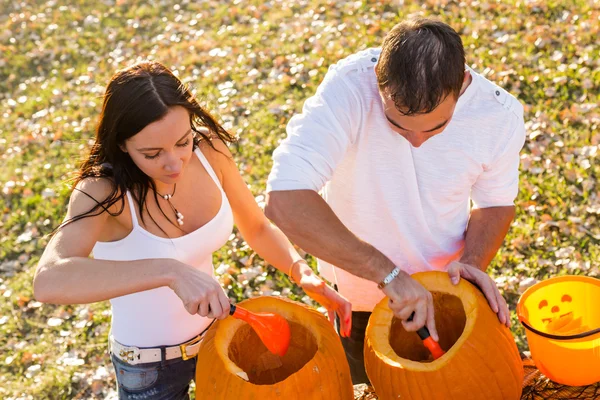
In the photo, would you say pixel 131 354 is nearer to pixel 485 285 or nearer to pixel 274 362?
pixel 274 362

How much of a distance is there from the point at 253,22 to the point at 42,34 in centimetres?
268

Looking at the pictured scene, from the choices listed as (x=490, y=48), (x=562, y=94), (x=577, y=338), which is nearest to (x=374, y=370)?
(x=577, y=338)

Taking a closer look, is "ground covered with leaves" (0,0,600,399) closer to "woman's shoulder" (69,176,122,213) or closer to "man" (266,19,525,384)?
"woman's shoulder" (69,176,122,213)

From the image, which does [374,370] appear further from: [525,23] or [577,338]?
[525,23]

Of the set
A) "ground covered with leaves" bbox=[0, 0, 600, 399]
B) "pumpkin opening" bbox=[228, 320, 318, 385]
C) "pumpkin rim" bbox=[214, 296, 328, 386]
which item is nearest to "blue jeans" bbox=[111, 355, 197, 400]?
"pumpkin opening" bbox=[228, 320, 318, 385]

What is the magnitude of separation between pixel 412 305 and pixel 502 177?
70 centimetres

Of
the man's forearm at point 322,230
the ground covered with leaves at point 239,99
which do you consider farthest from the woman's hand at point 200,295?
the ground covered with leaves at point 239,99

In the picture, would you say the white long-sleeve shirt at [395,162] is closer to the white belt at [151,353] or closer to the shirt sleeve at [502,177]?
the shirt sleeve at [502,177]

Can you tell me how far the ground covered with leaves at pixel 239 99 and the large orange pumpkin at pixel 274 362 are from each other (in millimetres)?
1712

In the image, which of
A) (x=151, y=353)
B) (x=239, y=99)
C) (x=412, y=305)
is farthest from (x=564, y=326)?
(x=239, y=99)

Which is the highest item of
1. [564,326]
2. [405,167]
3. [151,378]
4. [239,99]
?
[405,167]

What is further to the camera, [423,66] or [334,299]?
[334,299]

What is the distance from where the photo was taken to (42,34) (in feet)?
26.7

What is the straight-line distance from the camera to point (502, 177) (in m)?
2.38
